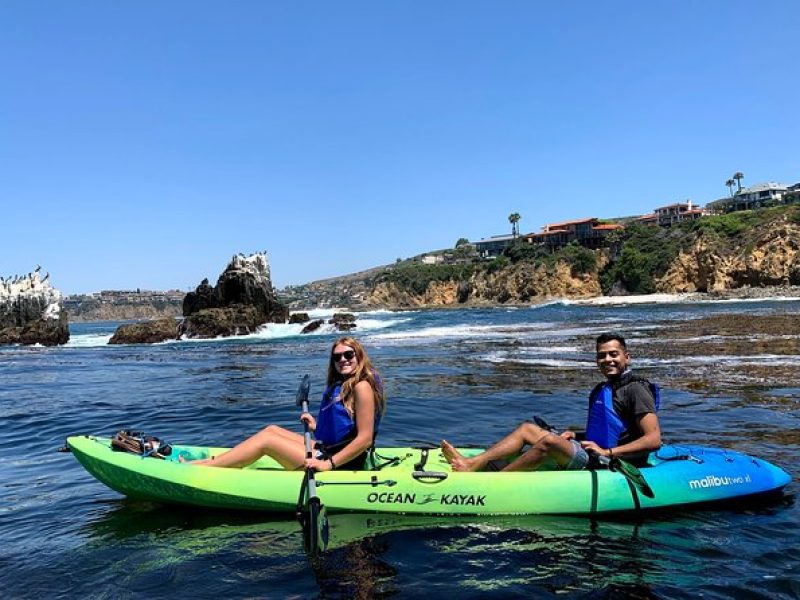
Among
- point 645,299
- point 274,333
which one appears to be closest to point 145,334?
point 274,333

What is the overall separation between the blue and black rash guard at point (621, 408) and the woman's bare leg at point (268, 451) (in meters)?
3.22

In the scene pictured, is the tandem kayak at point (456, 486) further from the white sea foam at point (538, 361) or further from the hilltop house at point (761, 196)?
the hilltop house at point (761, 196)

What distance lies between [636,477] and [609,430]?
0.53m

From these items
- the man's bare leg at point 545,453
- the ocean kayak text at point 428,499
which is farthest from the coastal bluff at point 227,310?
the man's bare leg at point 545,453

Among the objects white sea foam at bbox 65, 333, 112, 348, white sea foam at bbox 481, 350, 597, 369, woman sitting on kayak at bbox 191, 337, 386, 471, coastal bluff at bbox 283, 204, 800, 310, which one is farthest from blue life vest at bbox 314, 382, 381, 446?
coastal bluff at bbox 283, 204, 800, 310

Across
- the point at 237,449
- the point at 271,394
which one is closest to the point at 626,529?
the point at 237,449

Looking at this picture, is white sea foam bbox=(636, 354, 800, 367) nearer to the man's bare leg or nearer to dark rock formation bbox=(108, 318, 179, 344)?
the man's bare leg

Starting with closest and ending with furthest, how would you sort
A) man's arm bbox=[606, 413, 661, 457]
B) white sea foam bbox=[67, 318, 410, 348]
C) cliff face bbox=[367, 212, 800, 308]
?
man's arm bbox=[606, 413, 661, 457] < white sea foam bbox=[67, 318, 410, 348] < cliff face bbox=[367, 212, 800, 308]

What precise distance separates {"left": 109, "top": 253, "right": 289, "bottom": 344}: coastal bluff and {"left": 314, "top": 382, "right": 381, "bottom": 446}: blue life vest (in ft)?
141

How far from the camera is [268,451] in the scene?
670cm

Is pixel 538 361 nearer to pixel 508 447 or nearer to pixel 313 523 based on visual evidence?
pixel 508 447

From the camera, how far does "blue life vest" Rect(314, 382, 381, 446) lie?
637 cm

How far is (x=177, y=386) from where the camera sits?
19031 mm

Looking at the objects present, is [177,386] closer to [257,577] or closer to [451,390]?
[451,390]
